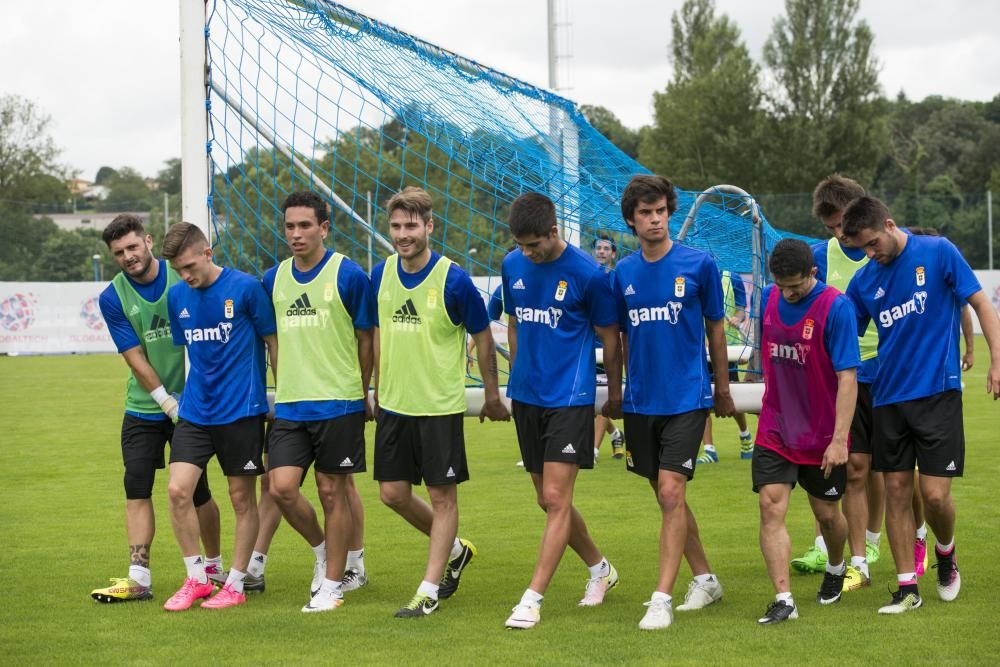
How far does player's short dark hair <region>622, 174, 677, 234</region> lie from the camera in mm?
5680

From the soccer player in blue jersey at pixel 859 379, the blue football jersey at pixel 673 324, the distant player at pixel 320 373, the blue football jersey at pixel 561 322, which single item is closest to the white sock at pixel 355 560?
the distant player at pixel 320 373

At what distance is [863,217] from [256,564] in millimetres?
3450

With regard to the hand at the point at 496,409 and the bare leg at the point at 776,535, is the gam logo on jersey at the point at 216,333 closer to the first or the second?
the hand at the point at 496,409

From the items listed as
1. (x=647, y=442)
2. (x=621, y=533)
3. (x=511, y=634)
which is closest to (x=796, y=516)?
(x=621, y=533)

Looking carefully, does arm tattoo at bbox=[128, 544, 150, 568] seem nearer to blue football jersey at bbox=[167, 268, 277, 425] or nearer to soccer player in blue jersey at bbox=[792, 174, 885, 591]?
blue football jersey at bbox=[167, 268, 277, 425]

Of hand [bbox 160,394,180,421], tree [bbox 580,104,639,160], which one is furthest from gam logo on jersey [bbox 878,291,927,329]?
tree [bbox 580,104,639,160]

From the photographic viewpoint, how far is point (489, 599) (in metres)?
6.25

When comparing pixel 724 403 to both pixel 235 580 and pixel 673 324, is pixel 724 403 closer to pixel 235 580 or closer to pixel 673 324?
pixel 673 324

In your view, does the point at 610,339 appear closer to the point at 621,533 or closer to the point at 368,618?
the point at 368,618

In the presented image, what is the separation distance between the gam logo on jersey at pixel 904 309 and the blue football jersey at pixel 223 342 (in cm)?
290

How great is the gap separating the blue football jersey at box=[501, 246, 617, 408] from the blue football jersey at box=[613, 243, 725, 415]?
0.16 meters

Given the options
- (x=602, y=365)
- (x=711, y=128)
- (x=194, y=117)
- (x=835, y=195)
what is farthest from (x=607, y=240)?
(x=711, y=128)

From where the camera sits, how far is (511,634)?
17.9 ft

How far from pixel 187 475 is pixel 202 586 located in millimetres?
554
